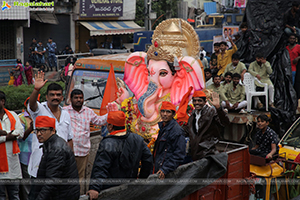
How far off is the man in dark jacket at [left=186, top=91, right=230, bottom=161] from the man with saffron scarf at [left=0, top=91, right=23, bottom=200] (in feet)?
7.32

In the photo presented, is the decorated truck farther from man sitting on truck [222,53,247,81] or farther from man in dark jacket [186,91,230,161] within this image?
man sitting on truck [222,53,247,81]

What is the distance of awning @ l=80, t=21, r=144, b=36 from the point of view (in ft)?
82.5

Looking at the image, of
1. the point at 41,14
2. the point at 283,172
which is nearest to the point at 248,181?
the point at 283,172

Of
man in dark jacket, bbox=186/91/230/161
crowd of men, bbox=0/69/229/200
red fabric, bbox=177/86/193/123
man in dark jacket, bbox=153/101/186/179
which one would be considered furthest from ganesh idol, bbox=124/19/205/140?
man in dark jacket, bbox=153/101/186/179

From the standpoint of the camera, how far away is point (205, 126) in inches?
194

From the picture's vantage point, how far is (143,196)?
3693 mm

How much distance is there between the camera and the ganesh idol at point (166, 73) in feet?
20.4

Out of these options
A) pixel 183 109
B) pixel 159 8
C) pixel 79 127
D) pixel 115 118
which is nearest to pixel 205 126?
pixel 183 109

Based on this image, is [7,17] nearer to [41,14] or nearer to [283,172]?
[41,14]

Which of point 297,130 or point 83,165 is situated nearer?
point 83,165

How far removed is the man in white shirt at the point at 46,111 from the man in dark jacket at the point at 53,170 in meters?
0.94

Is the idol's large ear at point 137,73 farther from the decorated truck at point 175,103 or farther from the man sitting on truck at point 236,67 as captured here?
the man sitting on truck at point 236,67

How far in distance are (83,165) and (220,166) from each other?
80.0 inches

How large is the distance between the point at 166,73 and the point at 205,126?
1.64 meters
